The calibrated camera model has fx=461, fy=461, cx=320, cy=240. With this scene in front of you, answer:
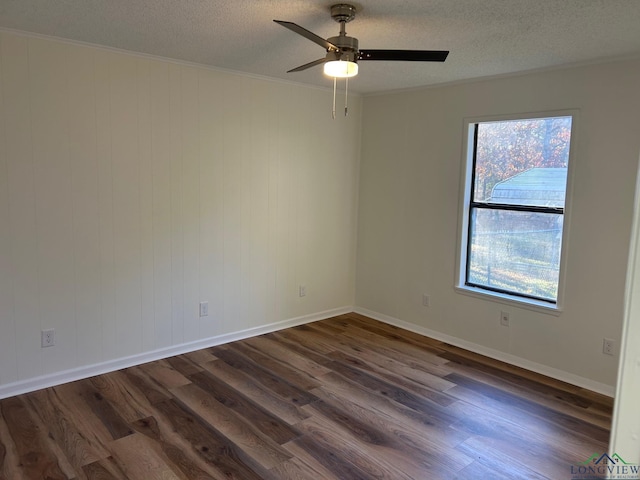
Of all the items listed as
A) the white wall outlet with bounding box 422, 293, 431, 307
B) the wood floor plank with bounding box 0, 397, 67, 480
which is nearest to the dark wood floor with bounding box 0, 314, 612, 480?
the wood floor plank with bounding box 0, 397, 67, 480

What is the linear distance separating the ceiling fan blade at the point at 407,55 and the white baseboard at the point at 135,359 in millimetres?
2744

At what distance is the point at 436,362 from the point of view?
3.87m

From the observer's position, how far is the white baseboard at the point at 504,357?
341cm

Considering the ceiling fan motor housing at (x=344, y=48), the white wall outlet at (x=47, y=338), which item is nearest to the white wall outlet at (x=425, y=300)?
the ceiling fan motor housing at (x=344, y=48)

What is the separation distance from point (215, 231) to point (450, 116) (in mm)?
2339

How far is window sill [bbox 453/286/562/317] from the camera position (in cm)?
362

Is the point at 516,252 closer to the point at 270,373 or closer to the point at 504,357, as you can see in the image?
the point at 504,357

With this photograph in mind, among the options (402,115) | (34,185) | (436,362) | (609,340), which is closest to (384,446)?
(436,362)

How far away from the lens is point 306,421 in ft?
9.48

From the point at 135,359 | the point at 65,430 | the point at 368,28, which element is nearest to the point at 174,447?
the point at 65,430

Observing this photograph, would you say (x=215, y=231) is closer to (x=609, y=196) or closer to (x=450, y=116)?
(x=450, y=116)

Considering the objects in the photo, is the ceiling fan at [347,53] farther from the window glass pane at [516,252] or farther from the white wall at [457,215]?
the window glass pane at [516,252]

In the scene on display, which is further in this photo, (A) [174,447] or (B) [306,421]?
(B) [306,421]

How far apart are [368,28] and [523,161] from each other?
6.11 feet
